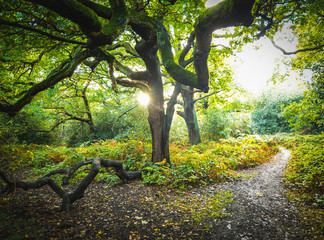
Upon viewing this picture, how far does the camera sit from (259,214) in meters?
3.21

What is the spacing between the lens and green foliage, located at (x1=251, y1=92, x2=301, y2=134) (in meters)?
17.7

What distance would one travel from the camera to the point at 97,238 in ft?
7.94

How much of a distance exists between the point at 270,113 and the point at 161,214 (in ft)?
69.3

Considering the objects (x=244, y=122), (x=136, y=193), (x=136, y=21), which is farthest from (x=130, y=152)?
(x=244, y=122)

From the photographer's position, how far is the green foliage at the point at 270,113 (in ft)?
58.1

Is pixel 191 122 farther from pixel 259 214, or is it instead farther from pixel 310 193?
pixel 259 214

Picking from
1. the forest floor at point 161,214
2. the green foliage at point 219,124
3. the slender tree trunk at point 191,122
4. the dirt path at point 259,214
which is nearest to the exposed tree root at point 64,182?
the forest floor at point 161,214

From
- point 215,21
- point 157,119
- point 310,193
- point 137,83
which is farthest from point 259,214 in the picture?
point 137,83

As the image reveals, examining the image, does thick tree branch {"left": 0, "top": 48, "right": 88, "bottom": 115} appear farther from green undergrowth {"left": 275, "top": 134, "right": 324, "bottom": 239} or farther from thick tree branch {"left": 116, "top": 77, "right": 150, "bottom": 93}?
green undergrowth {"left": 275, "top": 134, "right": 324, "bottom": 239}

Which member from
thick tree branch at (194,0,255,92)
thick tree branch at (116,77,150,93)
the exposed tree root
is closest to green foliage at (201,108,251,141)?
thick tree branch at (116,77,150,93)

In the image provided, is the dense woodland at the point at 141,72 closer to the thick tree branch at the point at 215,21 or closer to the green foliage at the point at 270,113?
the thick tree branch at the point at 215,21

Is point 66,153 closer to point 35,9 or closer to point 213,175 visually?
point 35,9

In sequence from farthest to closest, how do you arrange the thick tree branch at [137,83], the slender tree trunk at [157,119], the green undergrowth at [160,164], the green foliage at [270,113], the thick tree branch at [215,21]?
the green foliage at [270,113], the thick tree branch at [137,83], the slender tree trunk at [157,119], the green undergrowth at [160,164], the thick tree branch at [215,21]

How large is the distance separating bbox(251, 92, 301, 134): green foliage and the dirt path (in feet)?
52.7
